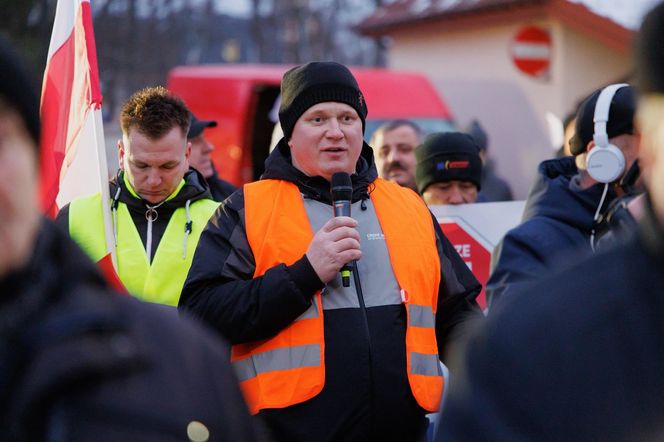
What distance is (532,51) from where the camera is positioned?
17047 mm

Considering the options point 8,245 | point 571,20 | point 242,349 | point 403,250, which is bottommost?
point 242,349

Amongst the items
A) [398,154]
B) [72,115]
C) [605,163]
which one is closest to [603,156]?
[605,163]

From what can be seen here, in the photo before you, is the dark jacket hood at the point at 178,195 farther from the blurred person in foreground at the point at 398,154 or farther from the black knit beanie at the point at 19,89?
the black knit beanie at the point at 19,89

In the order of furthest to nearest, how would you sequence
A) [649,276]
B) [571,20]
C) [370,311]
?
[571,20] < [370,311] < [649,276]

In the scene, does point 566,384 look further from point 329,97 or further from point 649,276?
point 329,97

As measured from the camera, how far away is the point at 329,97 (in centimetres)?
434

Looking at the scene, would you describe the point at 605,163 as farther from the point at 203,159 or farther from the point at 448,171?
the point at 203,159

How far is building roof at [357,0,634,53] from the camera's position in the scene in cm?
1677

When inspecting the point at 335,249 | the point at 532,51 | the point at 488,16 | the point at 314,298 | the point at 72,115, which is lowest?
the point at 314,298

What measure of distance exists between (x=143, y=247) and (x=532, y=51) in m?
12.8

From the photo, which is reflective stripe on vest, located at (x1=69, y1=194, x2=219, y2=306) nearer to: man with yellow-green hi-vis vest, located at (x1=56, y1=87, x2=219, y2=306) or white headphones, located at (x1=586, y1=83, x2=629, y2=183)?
man with yellow-green hi-vis vest, located at (x1=56, y1=87, x2=219, y2=306)

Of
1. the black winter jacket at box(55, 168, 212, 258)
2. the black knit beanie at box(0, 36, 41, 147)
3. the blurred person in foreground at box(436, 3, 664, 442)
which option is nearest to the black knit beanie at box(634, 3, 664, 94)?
the blurred person in foreground at box(436, 3, 664, 442)

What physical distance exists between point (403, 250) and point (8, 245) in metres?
2.46

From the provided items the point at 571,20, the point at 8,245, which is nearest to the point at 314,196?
the point at 8,245
